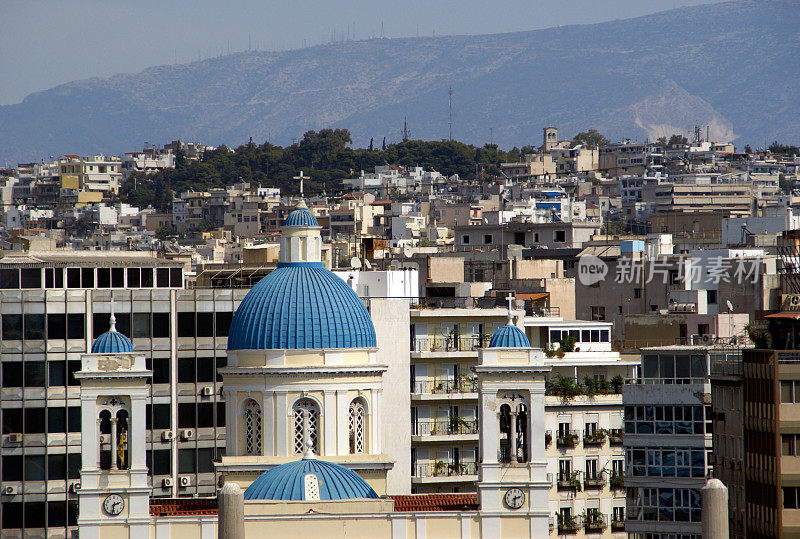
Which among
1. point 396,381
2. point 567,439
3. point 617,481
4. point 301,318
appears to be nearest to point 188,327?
point 396,381

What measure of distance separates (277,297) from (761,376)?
1486cm

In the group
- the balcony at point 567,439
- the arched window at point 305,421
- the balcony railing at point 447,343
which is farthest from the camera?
the balcony railing at point 447,343

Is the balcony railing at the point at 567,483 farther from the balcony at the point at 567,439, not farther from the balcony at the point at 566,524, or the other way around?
the balcony at the point at 567,439

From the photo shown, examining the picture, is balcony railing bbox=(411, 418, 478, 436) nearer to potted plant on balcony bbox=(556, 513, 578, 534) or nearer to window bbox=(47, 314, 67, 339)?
potted plant on balcony bbox=(556, 513, 578, 534)

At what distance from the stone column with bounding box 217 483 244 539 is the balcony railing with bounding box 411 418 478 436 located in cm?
2624

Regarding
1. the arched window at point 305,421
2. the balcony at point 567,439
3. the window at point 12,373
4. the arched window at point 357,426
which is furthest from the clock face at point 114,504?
the balcony at point 567,439

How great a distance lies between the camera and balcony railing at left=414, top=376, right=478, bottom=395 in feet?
218

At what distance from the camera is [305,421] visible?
54.4 m

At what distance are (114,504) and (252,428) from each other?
6205 millimetres

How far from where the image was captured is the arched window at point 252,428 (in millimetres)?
54594

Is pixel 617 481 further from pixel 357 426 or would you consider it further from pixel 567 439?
pixel 357 426

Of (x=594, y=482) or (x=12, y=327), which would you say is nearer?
(x=12, y=327)

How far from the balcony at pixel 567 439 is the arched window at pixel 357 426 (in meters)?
11.9

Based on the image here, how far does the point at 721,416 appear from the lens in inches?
2083
